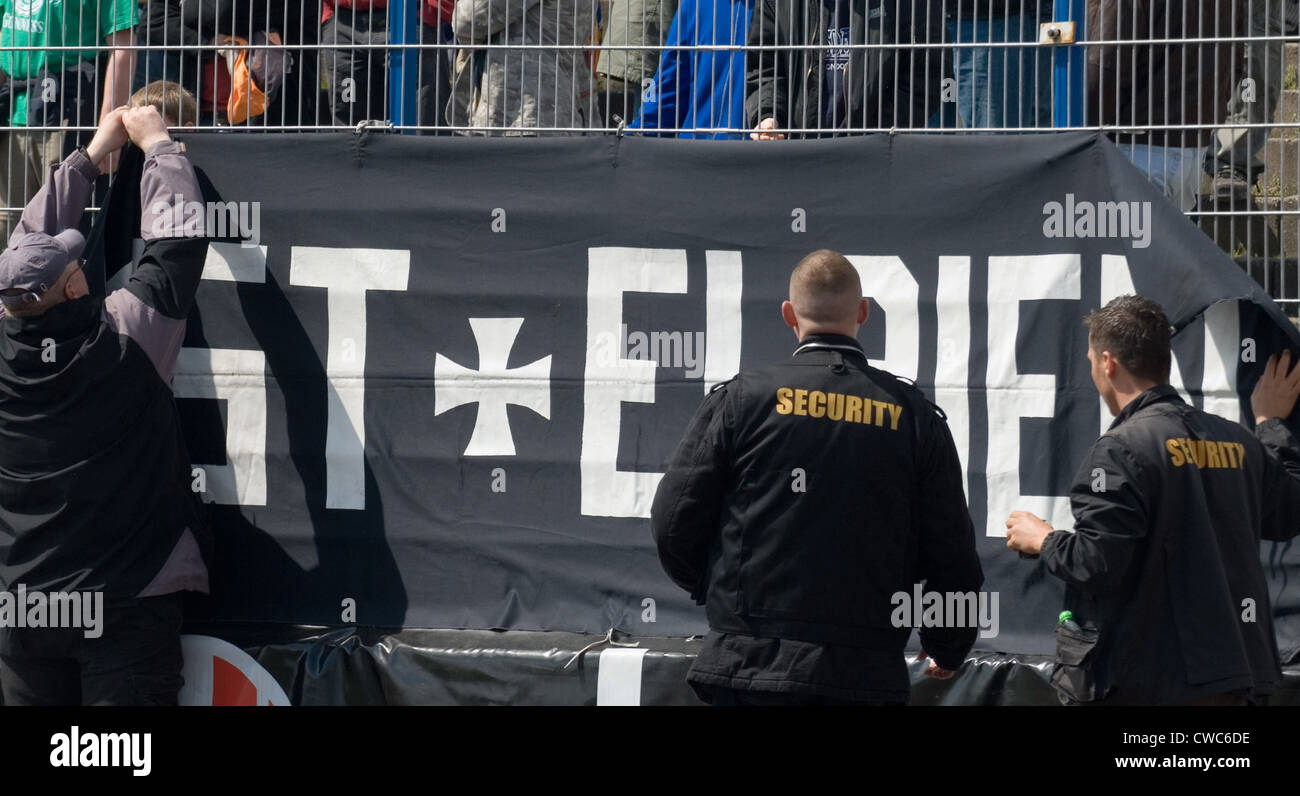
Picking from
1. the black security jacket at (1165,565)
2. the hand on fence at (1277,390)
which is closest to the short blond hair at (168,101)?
the black security jacket at (1165,565)

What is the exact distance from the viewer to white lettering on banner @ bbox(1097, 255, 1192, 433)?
5.11 metres

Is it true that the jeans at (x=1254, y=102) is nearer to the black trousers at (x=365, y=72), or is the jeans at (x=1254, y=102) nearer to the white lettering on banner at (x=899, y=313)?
the white lettering on banner at (x=899, y=313)

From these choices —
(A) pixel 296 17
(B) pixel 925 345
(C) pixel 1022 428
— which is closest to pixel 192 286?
(A) pixel 296 17

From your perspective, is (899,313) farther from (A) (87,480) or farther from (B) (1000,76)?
(A) (87,480)

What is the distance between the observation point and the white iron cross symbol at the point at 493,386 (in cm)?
541

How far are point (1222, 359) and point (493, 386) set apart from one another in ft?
8.86

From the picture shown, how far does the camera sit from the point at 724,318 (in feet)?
17.6

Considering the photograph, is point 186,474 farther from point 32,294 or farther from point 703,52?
point 703,52

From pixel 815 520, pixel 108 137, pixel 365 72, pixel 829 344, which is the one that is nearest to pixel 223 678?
pixel 108 137

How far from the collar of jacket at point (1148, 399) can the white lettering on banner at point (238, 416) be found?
126 inches

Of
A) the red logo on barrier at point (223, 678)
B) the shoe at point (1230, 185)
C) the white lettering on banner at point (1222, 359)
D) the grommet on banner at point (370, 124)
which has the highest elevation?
the grommet on banner at point (370, 124)

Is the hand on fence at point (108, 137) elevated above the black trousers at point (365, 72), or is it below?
below

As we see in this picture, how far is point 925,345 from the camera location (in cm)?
524

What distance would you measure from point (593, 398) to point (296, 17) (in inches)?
81.0
